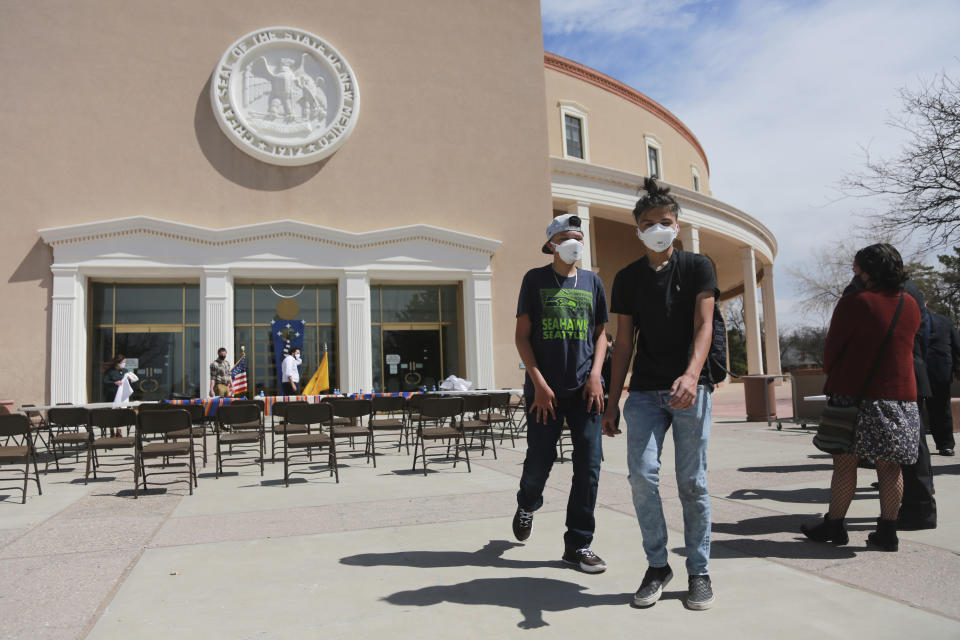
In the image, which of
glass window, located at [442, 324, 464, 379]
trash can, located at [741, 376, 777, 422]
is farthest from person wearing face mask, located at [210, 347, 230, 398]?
trash can, located at [741, 376, 777, 422]

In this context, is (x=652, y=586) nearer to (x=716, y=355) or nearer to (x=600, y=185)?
(x=716, y=355)

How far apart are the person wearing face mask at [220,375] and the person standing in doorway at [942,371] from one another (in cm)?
1318

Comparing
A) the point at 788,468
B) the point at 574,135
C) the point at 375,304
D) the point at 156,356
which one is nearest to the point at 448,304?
the point at 375,304

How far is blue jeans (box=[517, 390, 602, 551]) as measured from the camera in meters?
3.92

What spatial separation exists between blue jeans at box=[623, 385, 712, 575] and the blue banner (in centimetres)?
1538

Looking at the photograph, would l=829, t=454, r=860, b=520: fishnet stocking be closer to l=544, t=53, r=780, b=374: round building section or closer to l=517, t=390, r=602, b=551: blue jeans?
l=517, t=390, r=602, b=551: blue jeans

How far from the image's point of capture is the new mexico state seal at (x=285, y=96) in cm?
1750

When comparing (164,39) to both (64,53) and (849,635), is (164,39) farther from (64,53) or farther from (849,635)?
(849,635)

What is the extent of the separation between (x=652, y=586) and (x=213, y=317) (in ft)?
50.9

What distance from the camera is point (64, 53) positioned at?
16.6 metres

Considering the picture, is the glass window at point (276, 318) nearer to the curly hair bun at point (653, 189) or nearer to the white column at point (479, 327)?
the white column at point (479, 327)

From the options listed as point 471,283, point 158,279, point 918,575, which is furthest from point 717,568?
point 158,279

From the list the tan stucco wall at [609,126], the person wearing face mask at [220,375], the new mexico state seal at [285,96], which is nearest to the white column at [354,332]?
the person wearing face mask at [220,375]

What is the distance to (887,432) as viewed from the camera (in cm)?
416
